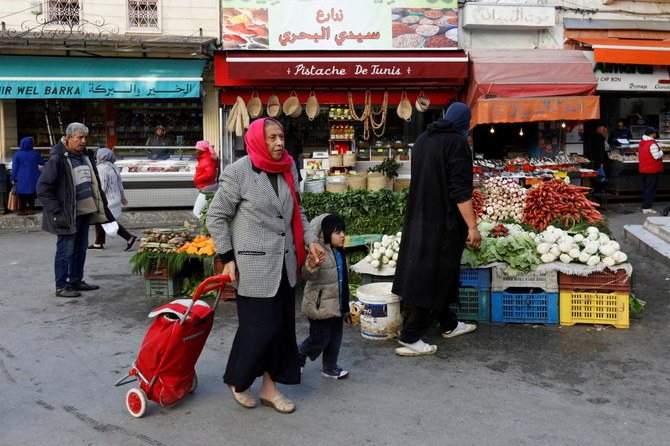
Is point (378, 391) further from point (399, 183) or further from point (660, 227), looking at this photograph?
point (399, 183)

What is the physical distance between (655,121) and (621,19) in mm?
3271

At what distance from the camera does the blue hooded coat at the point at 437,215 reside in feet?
17.3

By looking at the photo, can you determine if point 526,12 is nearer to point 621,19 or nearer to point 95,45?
point 621,19

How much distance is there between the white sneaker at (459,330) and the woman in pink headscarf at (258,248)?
2.00m

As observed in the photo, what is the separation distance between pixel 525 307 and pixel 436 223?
1.46 metres

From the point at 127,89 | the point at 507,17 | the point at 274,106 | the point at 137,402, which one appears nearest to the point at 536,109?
the point at 507,17

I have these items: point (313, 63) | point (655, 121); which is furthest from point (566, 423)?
point (655, 121)

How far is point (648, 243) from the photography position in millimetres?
9602

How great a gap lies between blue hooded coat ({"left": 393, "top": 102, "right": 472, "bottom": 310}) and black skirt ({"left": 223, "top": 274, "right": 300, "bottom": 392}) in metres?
1.38

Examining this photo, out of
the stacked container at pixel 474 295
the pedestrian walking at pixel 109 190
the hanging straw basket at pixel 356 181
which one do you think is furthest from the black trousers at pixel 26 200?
the stacked container at pixel 474 295

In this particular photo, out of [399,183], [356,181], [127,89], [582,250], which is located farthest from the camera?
[127,89]

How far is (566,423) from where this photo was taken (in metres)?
4.07

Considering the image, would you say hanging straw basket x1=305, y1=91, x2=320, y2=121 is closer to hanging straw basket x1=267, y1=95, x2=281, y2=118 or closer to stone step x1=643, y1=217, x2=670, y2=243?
hanging straw basket x1=267, y1=95, x2=281, y2=118

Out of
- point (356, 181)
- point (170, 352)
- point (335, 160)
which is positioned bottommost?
point (170, 352)
